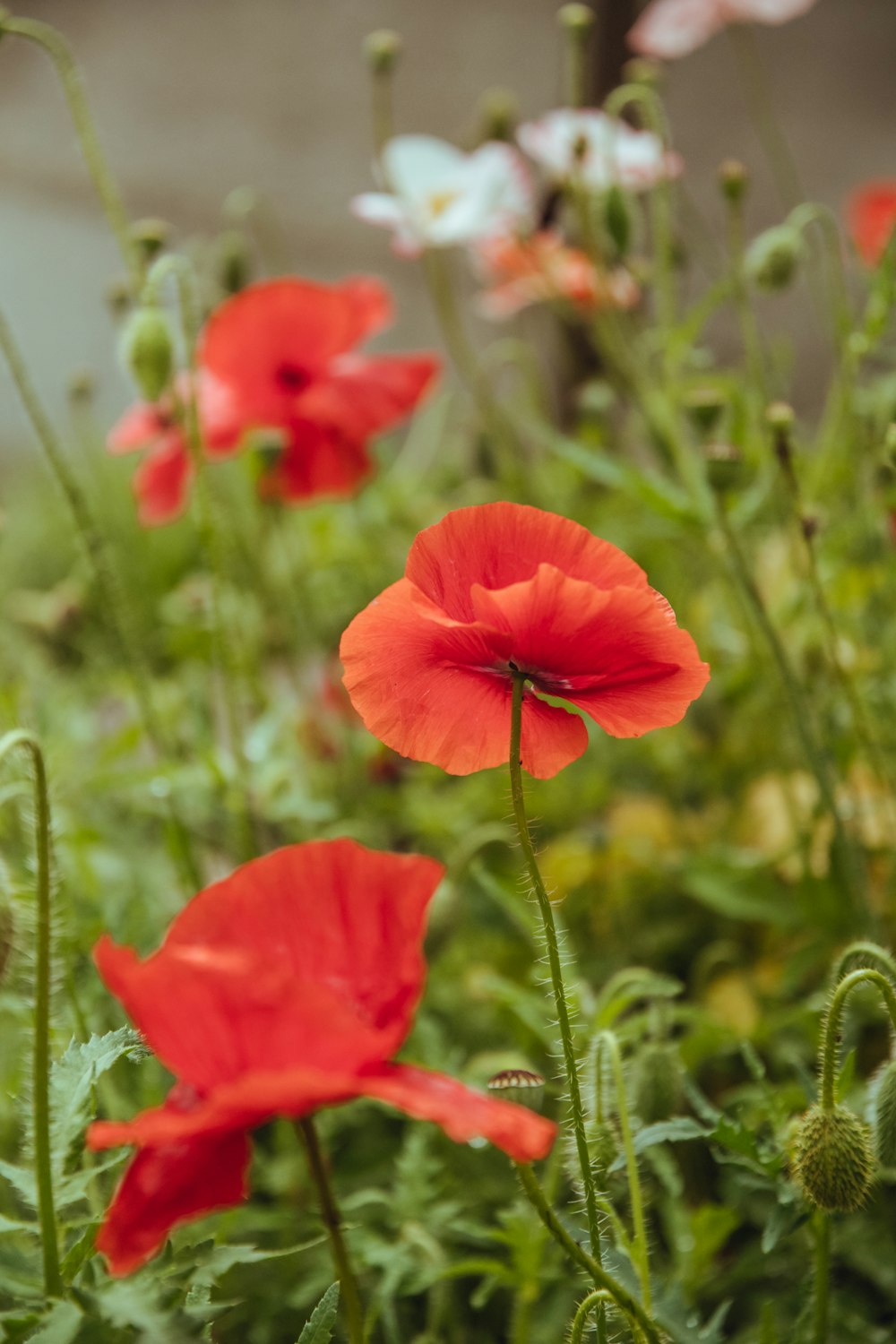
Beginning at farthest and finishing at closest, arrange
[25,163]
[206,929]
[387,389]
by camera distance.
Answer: [25,163] < [387,389] < [206,929]

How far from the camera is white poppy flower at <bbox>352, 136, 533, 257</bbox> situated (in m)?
1.00

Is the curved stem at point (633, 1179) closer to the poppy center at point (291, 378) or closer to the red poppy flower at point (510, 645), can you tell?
the red poppy flower at point (510, 645)

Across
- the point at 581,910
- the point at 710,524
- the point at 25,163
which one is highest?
the point at 25,163

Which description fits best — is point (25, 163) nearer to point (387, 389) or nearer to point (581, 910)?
point (387, 389)

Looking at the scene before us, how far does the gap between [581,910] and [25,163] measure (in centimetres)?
313

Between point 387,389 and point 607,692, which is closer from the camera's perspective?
point 607,692

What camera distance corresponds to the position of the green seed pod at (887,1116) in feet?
1.57

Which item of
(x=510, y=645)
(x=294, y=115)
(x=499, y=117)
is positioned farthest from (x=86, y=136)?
(x=294, y=115)

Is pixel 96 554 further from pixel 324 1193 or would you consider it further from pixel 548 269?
pixel 548 269

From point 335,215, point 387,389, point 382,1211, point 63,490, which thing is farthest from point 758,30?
point 382,1211

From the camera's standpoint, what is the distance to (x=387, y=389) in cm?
99

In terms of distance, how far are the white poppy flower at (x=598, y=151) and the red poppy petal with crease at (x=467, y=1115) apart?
30.8 inches

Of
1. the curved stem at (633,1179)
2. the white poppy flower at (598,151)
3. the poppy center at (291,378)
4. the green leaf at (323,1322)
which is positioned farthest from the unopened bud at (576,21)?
the green leaf at (323,1322)

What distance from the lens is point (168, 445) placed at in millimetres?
969
